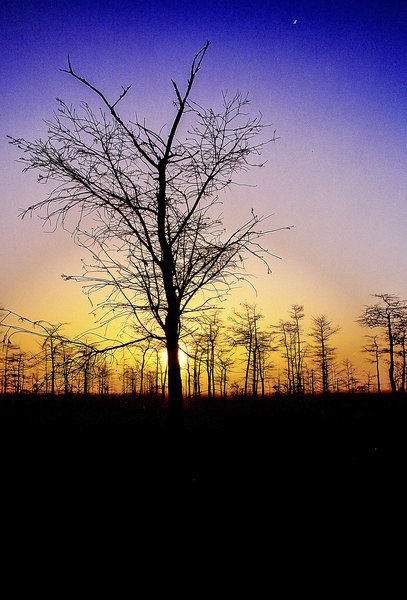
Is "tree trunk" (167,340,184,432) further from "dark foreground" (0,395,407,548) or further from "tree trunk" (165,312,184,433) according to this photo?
"dark foreground" (0,395,407,548)

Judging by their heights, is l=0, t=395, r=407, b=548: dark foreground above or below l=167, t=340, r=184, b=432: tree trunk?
below

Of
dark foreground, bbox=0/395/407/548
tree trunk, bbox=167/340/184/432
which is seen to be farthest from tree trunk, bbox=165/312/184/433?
dark foreground, bbox=0/395/407/548

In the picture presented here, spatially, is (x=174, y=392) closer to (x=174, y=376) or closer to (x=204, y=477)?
(x=174, y=376)

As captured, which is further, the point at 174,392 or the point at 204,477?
the point at 204,477

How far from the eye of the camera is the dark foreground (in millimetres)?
4855

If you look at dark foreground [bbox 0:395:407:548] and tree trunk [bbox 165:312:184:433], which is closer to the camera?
dark foreground [bbox 0:395:407:548]

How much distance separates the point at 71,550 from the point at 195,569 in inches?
55.2

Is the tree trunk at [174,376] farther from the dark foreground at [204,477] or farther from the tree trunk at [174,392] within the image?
the dark foreground at [204,477]

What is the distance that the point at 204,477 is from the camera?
20.3ft

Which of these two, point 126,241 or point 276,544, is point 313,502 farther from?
point 126,241

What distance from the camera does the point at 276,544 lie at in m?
4.07

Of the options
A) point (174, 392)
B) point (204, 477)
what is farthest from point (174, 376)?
point (204, 477)

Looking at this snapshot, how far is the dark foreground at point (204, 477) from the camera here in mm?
4855

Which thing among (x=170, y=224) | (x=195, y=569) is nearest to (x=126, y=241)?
(x=170, y=224)
